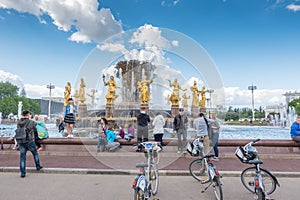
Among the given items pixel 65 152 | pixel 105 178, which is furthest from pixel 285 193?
pixel 65 152

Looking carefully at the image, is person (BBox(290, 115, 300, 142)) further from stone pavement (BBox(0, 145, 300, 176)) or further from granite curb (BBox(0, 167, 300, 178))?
granite curb (BBox(0, 167, 300, 178))

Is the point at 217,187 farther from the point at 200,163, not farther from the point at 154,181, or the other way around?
the point at 200,163

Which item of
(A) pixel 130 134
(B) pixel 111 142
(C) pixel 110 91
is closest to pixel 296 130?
(A) pixel 130 134

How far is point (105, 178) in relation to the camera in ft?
21.9

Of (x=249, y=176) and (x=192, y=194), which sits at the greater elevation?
(x=249, y=176)

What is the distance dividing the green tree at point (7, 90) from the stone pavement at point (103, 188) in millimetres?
101820

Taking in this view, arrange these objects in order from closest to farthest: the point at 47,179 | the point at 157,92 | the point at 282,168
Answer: the point at 47,179 → the point at 282,168 → the point at 157,92

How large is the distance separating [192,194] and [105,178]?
8.68 ft

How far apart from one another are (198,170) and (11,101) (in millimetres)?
89104

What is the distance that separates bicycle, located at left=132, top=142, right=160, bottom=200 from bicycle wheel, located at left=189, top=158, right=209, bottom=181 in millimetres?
1596

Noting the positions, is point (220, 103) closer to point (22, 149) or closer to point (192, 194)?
point (192, 194)

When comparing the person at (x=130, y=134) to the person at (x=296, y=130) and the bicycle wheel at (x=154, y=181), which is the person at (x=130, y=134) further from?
the person at (x=296, y=130)

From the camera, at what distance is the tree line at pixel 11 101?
78.3m

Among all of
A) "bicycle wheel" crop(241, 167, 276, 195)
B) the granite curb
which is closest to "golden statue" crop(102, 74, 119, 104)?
the granite curb
